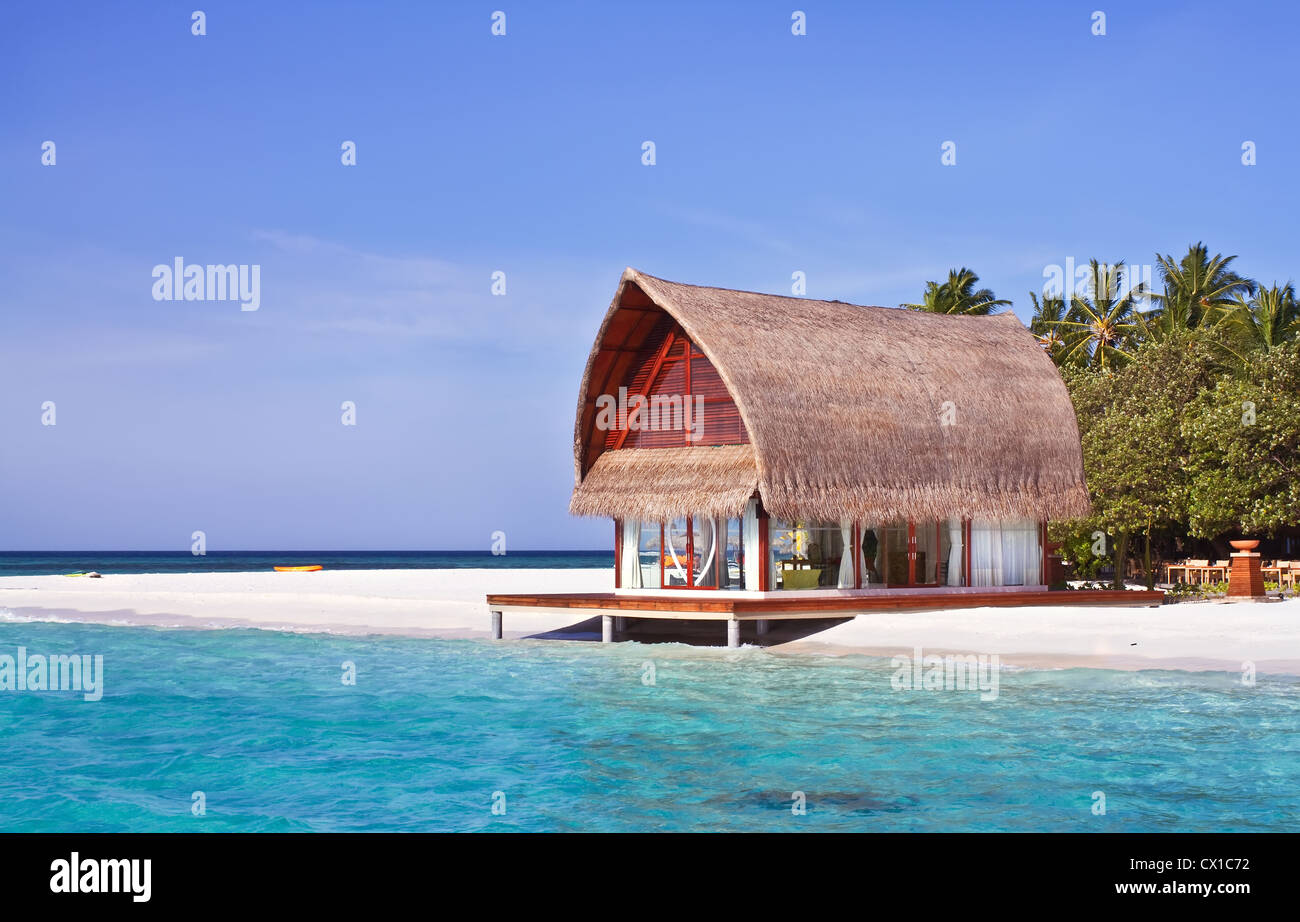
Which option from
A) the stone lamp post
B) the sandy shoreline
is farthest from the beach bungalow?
the stone lamp post

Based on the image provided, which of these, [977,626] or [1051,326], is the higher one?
[1051,326]

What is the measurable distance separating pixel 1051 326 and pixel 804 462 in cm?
3568

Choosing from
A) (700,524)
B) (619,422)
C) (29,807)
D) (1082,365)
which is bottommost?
(29,807)

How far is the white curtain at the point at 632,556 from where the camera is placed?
26297 mm

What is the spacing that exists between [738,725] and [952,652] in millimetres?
6869

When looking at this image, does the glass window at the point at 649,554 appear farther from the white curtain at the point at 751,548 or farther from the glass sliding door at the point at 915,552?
the glass sliding door at the point at 915,552

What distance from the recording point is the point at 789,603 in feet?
75.7

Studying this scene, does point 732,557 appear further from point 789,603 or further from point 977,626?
point 977,626

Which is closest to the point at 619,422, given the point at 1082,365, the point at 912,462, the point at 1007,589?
the point at 912,462

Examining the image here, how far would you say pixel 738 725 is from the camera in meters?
15.5

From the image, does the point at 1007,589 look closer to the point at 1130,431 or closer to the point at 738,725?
the point at 1130,431

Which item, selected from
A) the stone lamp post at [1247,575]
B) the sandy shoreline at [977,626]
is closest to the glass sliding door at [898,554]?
the sandy shoreline at [977,626]

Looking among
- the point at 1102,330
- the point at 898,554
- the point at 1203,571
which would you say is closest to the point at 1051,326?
the point at 1102,330

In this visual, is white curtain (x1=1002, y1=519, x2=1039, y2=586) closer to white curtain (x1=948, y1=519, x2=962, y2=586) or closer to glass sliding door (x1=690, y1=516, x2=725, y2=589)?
white curtain (x1=948, y1=519, x2=962, y2=586)
